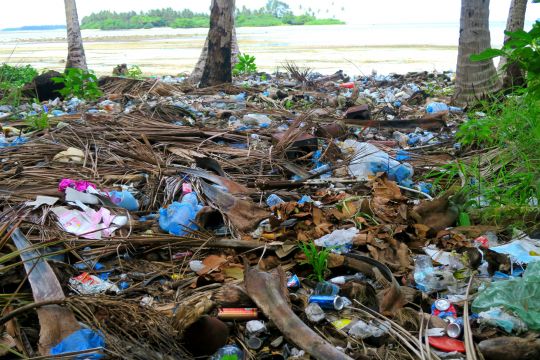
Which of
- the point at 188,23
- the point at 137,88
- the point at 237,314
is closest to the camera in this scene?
the point at 237,314

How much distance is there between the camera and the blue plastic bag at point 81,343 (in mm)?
1829

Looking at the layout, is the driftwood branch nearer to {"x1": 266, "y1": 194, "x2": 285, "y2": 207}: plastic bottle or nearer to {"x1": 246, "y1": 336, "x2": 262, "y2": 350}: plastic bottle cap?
{"x1": 246, "y1": 336, "x2": 262, "y2": 350}: plastic bottle cap

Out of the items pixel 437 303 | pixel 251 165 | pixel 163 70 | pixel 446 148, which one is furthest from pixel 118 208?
pixel 163 70

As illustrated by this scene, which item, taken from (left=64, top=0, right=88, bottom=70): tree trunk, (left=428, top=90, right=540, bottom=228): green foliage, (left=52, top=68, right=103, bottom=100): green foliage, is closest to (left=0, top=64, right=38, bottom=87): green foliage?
(left=64, top=0, right=88, bottom=70): tree trunk

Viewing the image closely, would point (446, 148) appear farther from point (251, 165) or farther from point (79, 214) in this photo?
point (79, 214)

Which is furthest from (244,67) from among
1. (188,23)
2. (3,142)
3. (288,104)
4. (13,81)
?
(188,23)

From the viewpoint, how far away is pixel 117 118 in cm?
473

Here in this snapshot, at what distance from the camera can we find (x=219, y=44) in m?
7.25

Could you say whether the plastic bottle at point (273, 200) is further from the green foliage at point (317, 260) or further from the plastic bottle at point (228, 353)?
the plastic bottle at point (228, 353)

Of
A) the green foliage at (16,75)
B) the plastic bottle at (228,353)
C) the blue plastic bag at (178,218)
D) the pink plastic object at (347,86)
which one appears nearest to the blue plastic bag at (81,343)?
the plastic bottle at (228,353)

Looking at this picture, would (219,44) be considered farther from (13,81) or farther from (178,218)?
(178,218)

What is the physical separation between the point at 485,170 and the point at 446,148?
889 mm

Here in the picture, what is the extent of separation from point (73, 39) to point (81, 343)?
27.4 ft

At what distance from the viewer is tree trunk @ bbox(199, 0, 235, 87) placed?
23.4 ft
